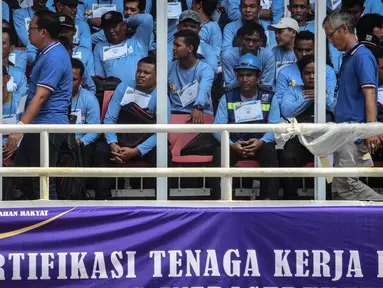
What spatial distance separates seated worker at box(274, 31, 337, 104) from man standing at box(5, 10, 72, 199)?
220 centimetres

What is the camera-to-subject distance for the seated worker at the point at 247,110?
6461mm

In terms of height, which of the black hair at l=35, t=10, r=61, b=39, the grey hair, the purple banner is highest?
the black hair at l=35, t=10, r=61, b=39

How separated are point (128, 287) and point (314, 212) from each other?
1.41 m

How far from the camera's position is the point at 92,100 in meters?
6.47

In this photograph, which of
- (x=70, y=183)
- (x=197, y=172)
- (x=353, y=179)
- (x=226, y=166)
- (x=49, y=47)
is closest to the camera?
(x=197, y=172)

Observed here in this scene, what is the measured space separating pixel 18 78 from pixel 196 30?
1940 mm

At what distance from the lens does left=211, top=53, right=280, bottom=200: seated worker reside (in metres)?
6.46

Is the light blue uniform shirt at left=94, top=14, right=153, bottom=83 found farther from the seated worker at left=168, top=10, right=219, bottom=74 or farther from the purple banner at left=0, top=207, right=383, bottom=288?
the purple banner at left=0, top=207, right=383, bottom=288

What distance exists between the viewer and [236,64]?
647 cm

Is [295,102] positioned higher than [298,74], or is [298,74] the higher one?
[298,74]

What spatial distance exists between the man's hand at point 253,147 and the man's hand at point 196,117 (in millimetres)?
561

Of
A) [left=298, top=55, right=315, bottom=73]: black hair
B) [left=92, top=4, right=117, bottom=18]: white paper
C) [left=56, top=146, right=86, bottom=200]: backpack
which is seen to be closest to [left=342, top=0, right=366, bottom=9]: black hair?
[left=298, top=55, right=315, bottom=73]: black hair

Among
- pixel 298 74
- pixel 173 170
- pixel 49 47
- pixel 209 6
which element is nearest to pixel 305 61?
pixel 298 74

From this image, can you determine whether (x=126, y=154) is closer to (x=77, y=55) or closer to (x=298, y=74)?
(x=77, y=55)
